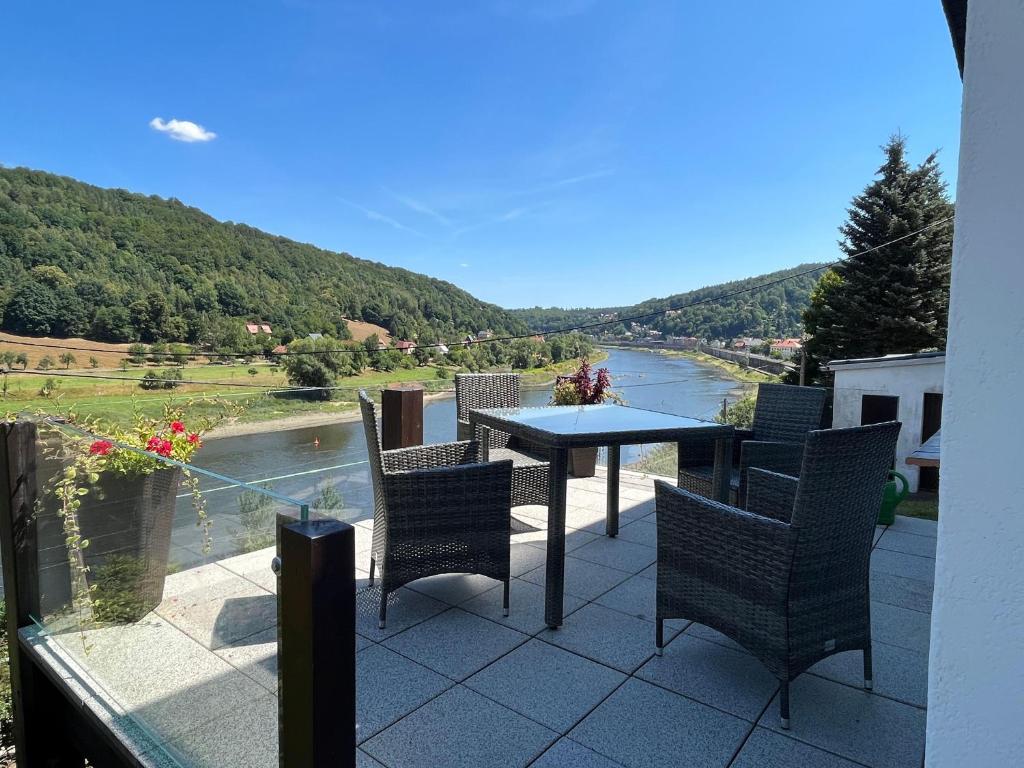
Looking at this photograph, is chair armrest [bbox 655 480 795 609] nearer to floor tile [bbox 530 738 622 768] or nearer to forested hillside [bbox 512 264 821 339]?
floor tile [bbox 530 738 622 768]

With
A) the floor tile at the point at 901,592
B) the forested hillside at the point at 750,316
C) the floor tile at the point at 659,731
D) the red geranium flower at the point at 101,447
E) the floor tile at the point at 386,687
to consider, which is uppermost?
the forested hillside at the point at 750,316

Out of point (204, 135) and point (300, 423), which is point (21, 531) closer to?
point (300, 423)

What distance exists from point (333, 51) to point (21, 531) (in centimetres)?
1104

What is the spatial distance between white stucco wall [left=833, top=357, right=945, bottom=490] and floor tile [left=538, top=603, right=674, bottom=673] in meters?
6.12

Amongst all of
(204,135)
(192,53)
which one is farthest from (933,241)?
(204,135)

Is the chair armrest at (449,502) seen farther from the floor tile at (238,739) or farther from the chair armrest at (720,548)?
the floor tile at (238,739)

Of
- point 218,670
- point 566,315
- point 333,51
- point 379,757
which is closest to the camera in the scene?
point 218,670

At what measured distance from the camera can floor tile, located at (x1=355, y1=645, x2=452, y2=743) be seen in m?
1.60

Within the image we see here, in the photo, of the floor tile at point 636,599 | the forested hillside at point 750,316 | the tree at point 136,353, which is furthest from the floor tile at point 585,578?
the forested hillside at point 750,316

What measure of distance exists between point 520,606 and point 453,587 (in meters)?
0.34

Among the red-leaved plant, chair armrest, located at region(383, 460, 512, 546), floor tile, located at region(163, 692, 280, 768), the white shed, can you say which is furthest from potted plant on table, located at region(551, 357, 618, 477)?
the white shed

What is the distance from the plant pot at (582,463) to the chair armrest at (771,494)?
2.29 m

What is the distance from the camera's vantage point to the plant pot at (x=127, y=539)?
5.62 feet

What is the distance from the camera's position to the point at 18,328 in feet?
47.8
